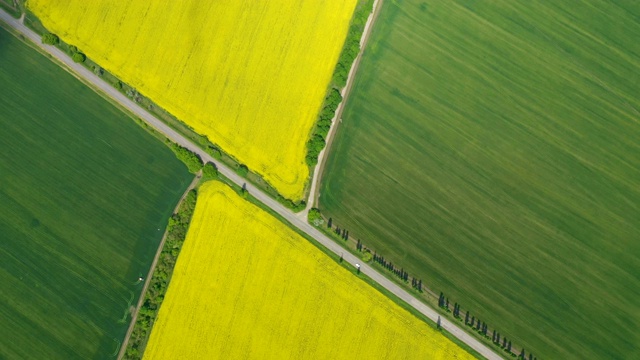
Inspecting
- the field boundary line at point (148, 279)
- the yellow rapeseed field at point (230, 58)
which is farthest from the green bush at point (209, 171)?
the yellow rapeseed field at point (230, 58)

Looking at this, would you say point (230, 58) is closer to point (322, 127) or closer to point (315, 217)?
point (322, 127)

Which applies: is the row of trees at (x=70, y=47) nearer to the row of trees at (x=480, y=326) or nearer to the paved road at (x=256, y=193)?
the paved road at (x=256, y=193)

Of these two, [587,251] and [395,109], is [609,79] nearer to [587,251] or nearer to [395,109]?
[587,251]

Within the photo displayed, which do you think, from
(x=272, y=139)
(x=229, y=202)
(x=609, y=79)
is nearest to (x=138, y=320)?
(x=229, y=202)

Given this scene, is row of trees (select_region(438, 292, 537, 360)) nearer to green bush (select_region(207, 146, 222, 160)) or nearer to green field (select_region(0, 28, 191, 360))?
green bush (select_region(207, 146, 222, 160))

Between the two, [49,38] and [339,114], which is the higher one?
[339,114]

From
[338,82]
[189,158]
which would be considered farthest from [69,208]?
[338,82]
